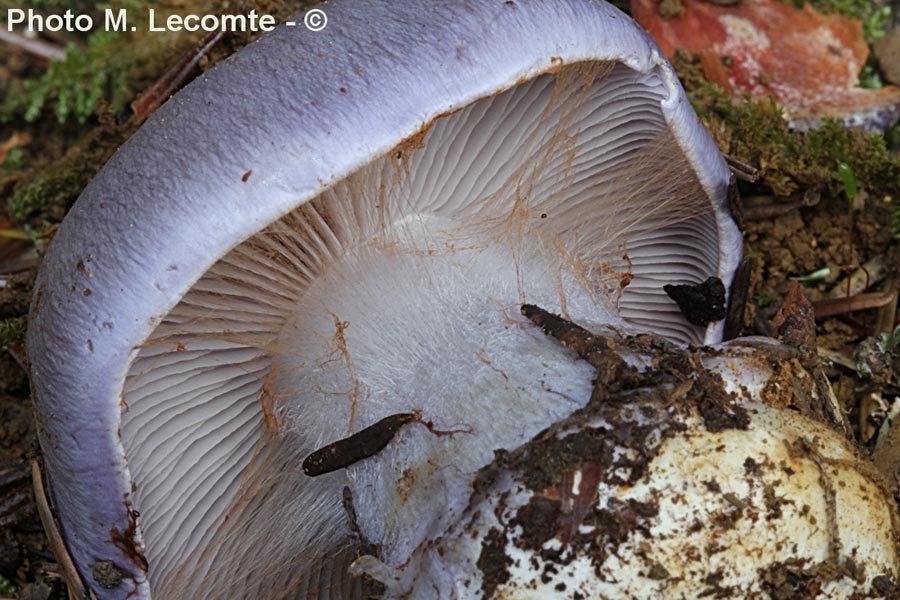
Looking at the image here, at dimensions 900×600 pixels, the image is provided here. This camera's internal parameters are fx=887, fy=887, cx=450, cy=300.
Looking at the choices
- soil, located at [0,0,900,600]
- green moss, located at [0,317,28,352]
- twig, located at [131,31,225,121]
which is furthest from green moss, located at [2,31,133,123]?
green moss, located at [0,317,28,352]

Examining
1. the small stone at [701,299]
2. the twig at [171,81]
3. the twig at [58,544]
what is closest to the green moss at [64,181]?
the twig at [171,81]

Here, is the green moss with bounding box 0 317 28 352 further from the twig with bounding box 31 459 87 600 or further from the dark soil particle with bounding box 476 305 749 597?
the dark soil particle with bounding box 476 305 749 597

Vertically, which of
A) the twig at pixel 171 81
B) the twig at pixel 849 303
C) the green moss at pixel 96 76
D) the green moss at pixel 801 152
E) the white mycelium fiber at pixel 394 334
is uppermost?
the green moss at pixel 96 76

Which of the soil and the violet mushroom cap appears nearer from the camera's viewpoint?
the violet mushroom cap

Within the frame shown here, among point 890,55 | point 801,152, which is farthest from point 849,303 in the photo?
point 890,55

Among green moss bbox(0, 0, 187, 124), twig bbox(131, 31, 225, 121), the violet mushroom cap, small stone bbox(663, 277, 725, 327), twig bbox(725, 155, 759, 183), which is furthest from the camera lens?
green moss bbox(0, 0, 187, 124)

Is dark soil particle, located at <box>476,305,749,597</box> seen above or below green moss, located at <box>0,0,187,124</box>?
below

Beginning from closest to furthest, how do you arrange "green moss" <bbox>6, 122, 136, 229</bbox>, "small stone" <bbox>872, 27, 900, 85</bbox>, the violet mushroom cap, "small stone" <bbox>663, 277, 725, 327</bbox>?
the violet mushroom cap < "small stone" <bbox>663, 277, 725, 327</bbox> < "green moss" <bbox>6, 122, 136, 229</bbox> < "small stone" <bbox>872, 27, 900, 85</bbox>

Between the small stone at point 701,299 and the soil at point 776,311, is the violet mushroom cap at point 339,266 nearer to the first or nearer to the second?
the small stone at point 701,299
